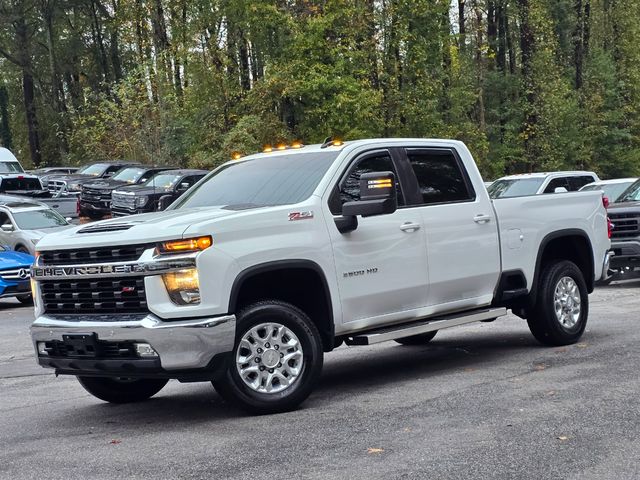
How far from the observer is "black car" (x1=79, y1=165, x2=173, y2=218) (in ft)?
108

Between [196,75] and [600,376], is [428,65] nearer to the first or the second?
[196,75]

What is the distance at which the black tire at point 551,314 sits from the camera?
1059 centimetres

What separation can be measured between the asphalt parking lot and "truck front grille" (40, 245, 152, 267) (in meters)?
1.24

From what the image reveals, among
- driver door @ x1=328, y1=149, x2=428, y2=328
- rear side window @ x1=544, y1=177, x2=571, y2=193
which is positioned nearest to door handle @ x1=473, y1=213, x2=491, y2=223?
driver door @ x1=328, y1=149, x2=428, y2=328

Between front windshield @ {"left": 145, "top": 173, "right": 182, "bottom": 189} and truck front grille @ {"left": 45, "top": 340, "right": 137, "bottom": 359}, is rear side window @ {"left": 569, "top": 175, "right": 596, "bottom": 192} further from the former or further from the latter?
truck front grille @ {"left": 45, "top": 340, "right": 137, "bottom": 359}

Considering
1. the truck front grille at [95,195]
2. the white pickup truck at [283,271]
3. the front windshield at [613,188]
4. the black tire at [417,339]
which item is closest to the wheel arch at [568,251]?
the white pickup truck at [283,271]

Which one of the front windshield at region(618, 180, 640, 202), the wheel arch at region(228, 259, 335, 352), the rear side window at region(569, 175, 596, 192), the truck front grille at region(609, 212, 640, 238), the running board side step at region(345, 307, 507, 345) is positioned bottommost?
the truck front grille at region(609, 212, 640, 238)

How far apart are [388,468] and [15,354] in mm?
8064

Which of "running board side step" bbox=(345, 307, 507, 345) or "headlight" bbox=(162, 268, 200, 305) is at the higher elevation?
"headlight" bbox=(162, 268, 200, 305)

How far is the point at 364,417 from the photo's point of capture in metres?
7.64

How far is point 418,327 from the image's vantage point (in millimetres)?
9031

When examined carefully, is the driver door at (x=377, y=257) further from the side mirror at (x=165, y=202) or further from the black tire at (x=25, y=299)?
the black tire at (x=25, y=299)

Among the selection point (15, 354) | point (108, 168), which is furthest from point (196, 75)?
point (15, 354)

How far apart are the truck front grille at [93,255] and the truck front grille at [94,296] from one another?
0.14 m
